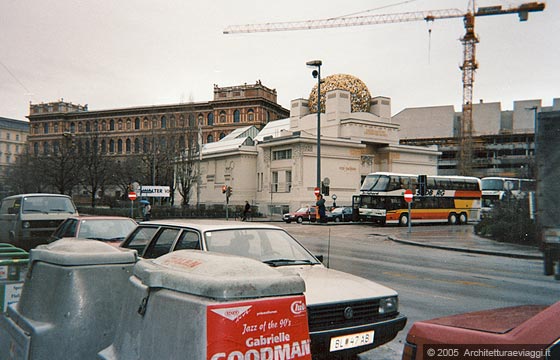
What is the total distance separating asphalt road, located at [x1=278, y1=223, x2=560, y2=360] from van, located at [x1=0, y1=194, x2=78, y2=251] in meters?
8.16

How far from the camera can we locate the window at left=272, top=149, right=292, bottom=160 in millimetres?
47812

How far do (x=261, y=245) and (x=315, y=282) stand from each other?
1028 mm

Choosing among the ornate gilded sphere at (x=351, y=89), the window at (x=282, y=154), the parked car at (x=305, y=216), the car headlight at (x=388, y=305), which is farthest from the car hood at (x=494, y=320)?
the ornate gilded sphere at (x=351, y=89)

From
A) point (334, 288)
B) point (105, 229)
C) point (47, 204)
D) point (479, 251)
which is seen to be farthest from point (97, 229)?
point (479, 251)

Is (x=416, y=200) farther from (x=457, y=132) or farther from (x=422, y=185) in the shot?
(x=457, y=132)

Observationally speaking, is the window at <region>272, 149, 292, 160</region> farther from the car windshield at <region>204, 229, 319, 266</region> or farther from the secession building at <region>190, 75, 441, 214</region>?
the car windshield at <region>204, 229, 319, 266</region>

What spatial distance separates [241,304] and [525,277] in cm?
1204

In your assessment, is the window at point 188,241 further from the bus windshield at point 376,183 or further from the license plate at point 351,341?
the bus windshield at point 376,183

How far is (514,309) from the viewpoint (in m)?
2.88

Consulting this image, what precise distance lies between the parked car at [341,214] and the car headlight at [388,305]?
32991 mm

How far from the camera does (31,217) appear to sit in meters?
12.8

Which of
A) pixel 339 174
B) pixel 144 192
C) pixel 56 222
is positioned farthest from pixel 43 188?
pixel 56 222

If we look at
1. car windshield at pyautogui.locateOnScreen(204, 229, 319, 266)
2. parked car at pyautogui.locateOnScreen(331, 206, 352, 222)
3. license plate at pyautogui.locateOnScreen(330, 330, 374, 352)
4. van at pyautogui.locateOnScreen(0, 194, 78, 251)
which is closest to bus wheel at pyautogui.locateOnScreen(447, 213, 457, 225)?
parked car at pyautogui.locateOnScreen(331, 206, 352, 222)

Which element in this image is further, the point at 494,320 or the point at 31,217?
the point at 31,217
